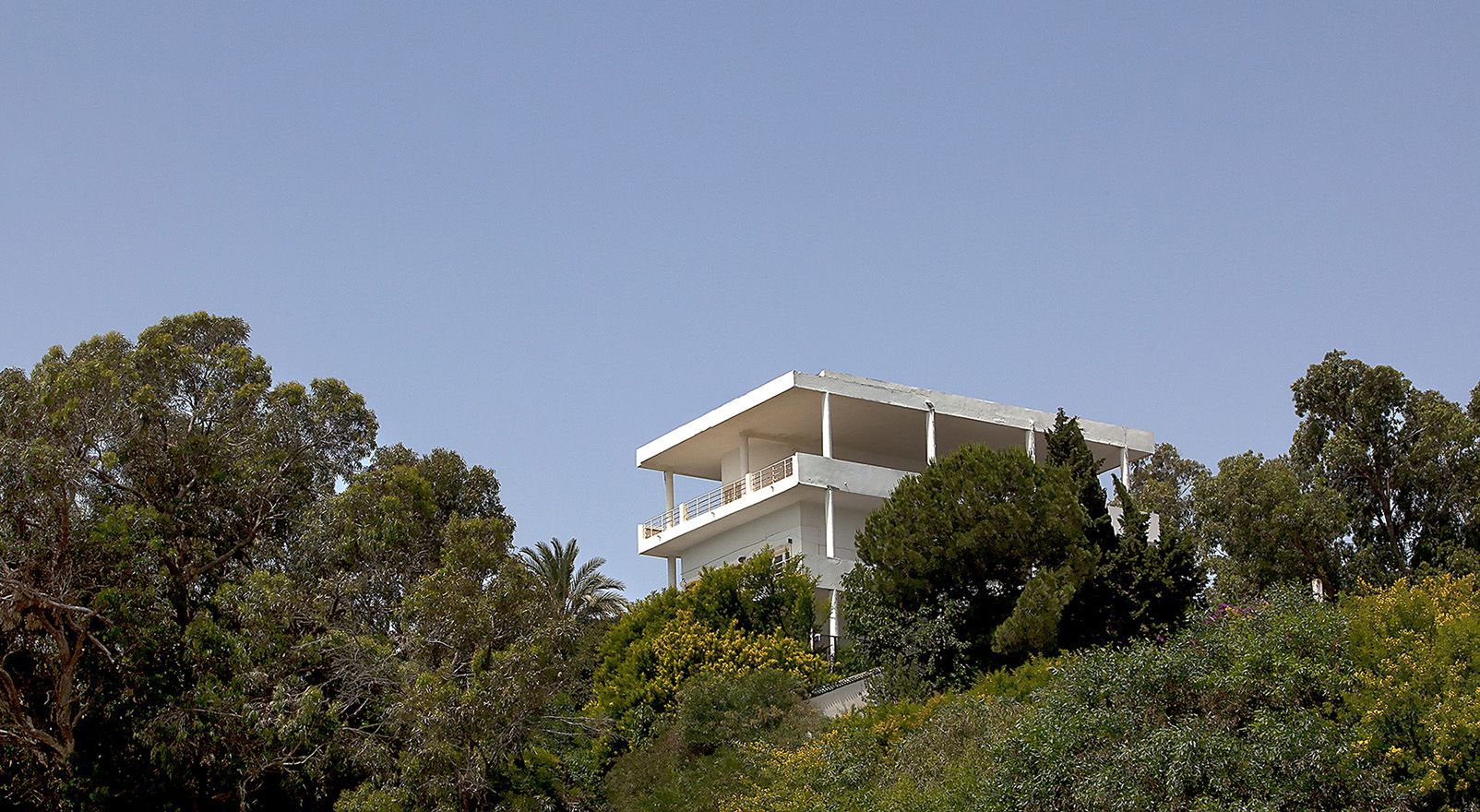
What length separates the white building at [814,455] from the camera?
3884cm

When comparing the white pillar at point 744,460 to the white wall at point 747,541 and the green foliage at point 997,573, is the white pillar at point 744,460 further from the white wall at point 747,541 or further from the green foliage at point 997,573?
the green foliage at point 997,573

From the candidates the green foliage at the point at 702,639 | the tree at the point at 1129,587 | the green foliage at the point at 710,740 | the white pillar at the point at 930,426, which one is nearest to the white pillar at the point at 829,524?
the white pillar at the point at 930,426

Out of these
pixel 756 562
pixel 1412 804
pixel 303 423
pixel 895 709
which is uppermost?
pixel 303 423

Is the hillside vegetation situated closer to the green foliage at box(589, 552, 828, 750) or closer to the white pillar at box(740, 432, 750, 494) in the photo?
the green foliage at box(589, 552, 828, 750)

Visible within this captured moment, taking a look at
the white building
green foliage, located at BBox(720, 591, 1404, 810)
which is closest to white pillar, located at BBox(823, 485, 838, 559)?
the white building

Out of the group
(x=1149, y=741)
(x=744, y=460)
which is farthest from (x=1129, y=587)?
(x=744, y=460)

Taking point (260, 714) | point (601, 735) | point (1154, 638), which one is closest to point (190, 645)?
point (260, 714)

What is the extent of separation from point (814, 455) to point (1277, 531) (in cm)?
1183

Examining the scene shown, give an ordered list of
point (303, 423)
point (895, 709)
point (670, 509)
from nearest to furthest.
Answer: point (895, 709) < point (303, 423) < point (670, 509)

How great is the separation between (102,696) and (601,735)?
916 cm

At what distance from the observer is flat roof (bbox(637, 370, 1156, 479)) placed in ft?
128

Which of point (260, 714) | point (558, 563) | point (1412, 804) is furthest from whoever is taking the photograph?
point (558, 563)

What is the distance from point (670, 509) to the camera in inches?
1738

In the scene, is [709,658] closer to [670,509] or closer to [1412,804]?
[670,509]
